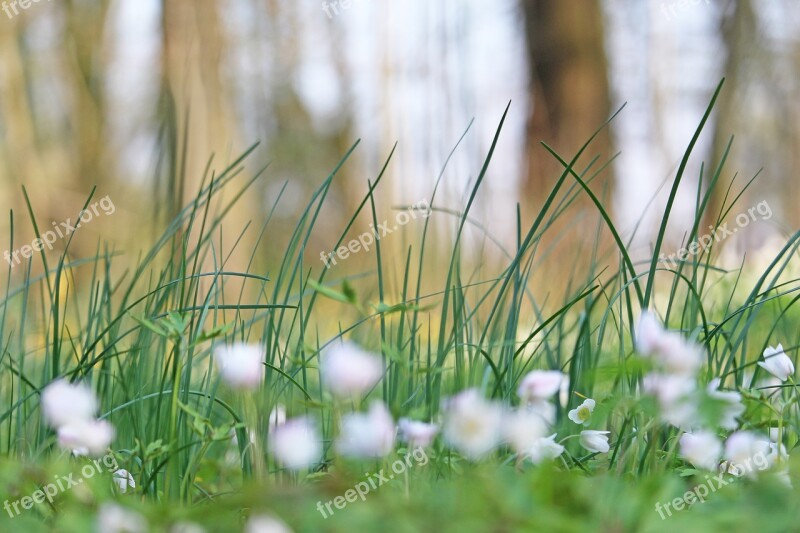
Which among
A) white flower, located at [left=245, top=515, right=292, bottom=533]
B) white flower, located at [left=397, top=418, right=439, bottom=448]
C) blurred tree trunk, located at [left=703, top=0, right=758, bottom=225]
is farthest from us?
blurred tree trunk, located at [left=703, top=0, right=758, bottom=225]

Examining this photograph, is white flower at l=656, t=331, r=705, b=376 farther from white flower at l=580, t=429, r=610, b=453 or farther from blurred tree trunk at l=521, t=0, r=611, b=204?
blurred tree trunk at l=521, t=0, r=611, b=204

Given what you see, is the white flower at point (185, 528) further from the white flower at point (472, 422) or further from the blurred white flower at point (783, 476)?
the blurred white flower at point (783, 476)

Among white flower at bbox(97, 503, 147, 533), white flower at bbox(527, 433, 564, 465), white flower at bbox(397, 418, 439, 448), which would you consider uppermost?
white flower at bbox(97, 503, 147, 533)

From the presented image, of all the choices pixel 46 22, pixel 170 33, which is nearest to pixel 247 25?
pixel 46 22

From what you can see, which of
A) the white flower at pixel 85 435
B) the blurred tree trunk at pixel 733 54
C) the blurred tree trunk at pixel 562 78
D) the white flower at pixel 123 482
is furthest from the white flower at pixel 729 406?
the blurred tree trunk at pixel 733 54

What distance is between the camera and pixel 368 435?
68 cm

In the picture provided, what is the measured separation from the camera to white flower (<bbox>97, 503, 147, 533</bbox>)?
1.91ft

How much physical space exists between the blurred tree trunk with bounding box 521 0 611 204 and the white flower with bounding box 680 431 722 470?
168 inches

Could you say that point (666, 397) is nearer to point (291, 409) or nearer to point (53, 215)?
point (291, 409)

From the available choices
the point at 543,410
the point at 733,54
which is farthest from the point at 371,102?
the point at 543,410

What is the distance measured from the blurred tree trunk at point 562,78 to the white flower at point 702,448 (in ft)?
14.0

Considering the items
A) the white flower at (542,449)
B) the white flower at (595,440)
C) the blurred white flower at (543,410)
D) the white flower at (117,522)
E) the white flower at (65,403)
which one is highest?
the white flower at (65,403)

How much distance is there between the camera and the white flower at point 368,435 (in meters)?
0.68

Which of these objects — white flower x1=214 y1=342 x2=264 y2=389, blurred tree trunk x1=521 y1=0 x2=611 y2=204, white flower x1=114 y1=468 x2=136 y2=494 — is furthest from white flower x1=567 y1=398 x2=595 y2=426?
blurred tree trunk x1=521 y1=0 x2=611 y2=204
